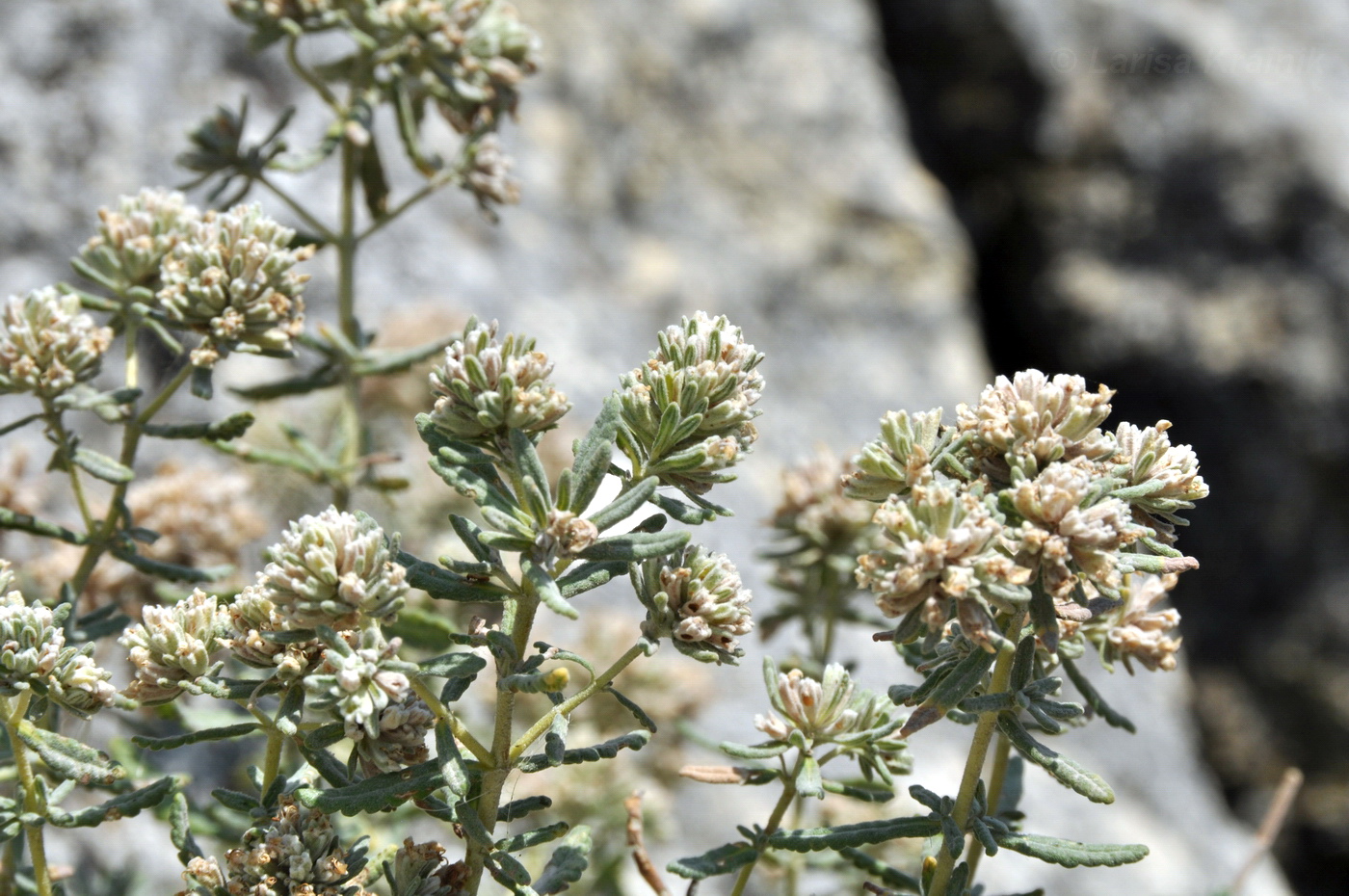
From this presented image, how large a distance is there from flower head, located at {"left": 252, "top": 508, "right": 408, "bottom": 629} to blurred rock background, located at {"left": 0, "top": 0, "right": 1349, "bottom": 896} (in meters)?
2.57

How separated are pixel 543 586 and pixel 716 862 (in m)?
0.48

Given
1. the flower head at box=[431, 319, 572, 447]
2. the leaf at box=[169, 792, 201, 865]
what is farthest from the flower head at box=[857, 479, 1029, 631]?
the leaf at box=[169, 792, 201, 865]

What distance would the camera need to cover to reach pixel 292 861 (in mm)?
1091

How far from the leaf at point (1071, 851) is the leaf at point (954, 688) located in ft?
Result: 0.61

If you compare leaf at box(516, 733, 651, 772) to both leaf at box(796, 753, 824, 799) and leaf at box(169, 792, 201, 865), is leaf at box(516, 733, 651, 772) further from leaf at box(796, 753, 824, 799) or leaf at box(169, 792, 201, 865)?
leaf at box(169, 792, 201, 865)

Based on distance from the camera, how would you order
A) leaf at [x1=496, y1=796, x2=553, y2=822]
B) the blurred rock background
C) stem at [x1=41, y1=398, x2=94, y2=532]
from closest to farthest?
leaf at [x1=496, y1=796, x2=553, y2=822] → stem at [x1=41, y1=398, x2=94, y2=532] → the blurred rock background

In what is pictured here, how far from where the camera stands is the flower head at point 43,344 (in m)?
1.40

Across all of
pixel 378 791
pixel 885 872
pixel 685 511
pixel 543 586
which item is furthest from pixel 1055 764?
pixel 378 791

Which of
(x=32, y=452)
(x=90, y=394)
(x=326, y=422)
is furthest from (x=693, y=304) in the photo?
(x=90, y=394)

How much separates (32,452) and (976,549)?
7.99ft

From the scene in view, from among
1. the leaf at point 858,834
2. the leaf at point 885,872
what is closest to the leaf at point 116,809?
the leaf at point 858,834

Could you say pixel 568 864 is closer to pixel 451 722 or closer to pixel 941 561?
pixel 451 722

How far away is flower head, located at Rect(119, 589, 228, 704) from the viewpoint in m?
1.15

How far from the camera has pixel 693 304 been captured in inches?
180
